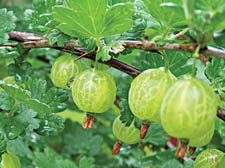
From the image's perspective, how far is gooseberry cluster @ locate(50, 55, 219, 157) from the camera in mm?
622

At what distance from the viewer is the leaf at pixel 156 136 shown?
4.89ft

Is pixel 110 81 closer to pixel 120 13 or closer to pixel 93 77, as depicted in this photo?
pixel 93 77

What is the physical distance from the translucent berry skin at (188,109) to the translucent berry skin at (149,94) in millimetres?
A: 118

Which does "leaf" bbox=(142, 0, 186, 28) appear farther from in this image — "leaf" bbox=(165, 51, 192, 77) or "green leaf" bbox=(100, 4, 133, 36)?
"leaf" bbox=(165, 51, 192, 77)

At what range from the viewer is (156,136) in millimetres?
1516

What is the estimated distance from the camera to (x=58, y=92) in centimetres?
108

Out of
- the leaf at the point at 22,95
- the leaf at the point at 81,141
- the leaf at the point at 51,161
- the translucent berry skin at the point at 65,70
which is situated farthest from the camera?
the leaf at the point at 81,141

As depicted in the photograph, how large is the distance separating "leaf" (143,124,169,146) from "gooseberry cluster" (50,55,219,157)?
14.7 inches

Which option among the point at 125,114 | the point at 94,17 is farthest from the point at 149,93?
the point at 125,114

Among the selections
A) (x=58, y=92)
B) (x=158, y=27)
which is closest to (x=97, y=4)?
(x=158, y=27)

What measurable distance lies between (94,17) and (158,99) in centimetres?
25

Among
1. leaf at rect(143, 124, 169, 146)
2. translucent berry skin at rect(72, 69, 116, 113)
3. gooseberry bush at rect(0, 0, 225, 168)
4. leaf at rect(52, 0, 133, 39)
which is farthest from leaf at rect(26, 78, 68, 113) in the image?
leaf at rect(143, 124, 169, 146)

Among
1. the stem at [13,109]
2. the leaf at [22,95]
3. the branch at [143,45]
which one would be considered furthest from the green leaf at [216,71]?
the stem at [13,109]

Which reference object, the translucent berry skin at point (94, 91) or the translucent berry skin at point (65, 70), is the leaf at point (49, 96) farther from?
the translucent berry skin at point (94, 91)
